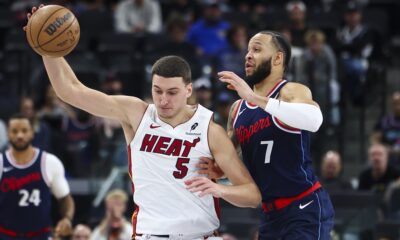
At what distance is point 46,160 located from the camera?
1063 cm

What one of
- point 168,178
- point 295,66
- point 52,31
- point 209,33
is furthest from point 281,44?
point 209,33

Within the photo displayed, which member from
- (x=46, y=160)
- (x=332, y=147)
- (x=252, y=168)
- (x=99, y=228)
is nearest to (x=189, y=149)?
(x=252, y=168)

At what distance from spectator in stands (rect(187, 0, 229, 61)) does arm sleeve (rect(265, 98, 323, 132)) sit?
376 inches

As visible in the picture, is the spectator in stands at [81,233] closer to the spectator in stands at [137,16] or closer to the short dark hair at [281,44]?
the short dark hair at [281,44]

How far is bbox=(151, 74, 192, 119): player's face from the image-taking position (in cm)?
731

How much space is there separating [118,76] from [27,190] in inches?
204

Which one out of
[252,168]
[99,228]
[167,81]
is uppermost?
[167,81]

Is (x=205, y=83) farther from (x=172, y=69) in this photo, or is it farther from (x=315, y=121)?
(x=172, y=69)

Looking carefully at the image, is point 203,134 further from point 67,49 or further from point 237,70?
point 237,70

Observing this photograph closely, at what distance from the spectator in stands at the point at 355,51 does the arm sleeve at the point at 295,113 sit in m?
8.44

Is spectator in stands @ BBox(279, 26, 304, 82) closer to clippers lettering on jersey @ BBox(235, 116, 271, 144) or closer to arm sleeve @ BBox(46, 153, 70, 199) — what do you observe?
arm sleeve @ BBox(46, 153, 70, 199)

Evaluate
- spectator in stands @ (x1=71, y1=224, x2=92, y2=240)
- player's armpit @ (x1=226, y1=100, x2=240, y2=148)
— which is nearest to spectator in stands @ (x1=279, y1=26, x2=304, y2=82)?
spectator in stands @ (x1=71, y1=224, x2=92, y2=240)

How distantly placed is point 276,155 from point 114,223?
16.2 feet

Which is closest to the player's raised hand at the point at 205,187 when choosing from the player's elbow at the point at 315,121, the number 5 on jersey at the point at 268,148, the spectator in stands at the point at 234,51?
the number 5 on jersey at the point at 268,148
